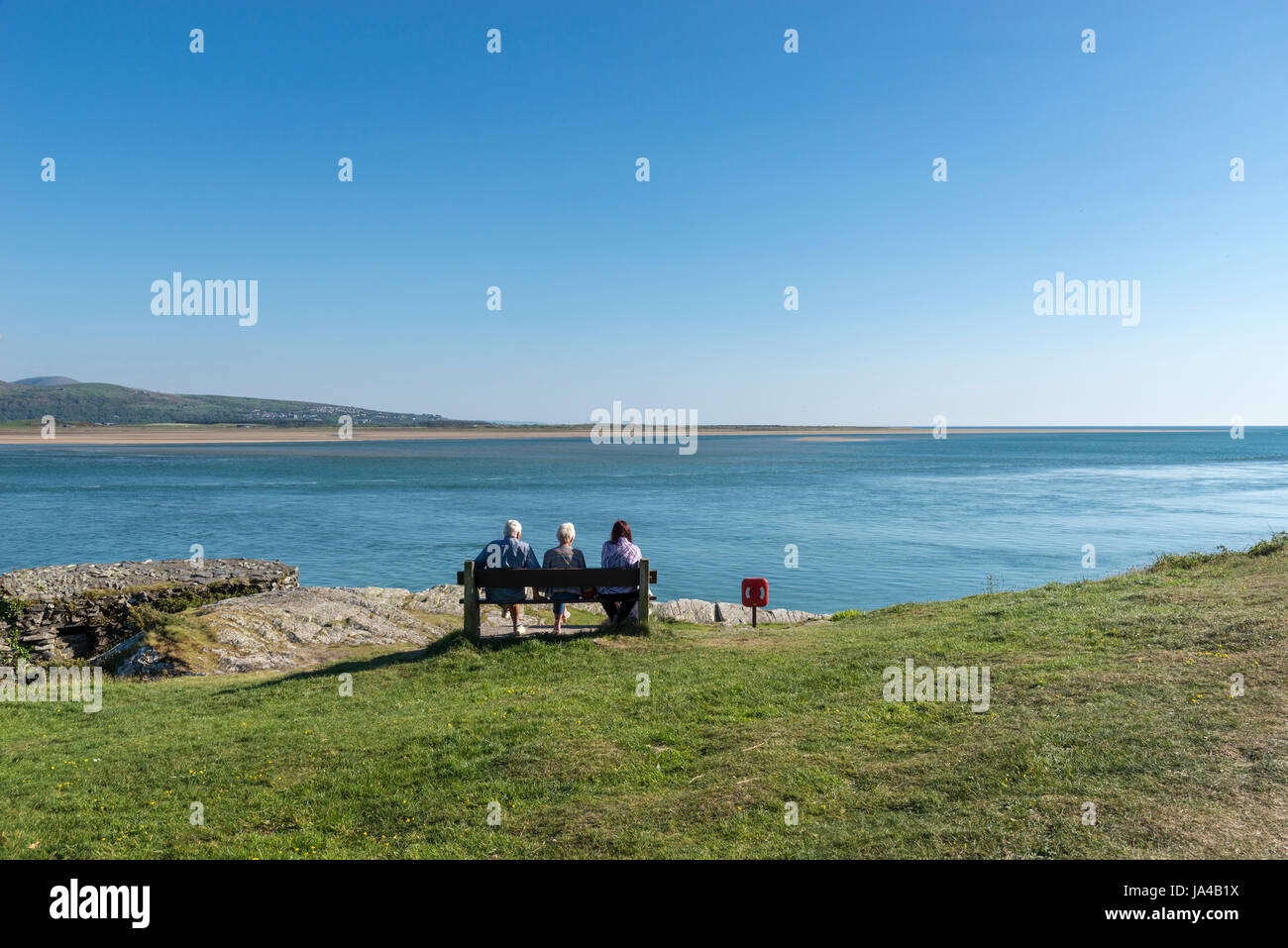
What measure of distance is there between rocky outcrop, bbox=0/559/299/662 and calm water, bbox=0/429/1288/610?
7.95 m

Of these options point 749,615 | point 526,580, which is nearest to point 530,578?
point 526,580

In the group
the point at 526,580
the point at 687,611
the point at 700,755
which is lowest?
the point at 687,611

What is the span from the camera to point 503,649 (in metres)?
11.1

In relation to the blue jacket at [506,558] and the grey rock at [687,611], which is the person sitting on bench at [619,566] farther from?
the grey rock at [687,611]

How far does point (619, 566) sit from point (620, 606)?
654 mm

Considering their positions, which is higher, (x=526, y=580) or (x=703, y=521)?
(x=526, y=580)

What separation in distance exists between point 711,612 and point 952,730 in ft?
41.3

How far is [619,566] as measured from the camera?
12.1 m

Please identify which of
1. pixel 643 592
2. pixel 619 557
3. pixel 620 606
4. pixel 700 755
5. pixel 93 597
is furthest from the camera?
pixel 93 597

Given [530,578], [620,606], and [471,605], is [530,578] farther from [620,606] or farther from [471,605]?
[620,606]

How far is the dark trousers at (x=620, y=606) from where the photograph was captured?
12.0 meters

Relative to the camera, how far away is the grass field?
5301 millimetres

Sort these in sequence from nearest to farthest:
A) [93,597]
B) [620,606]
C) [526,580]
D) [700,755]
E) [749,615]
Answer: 1. [700,755]
2. [526,580]
3. [620,606]
4. [93,597]
5. [749,615]
